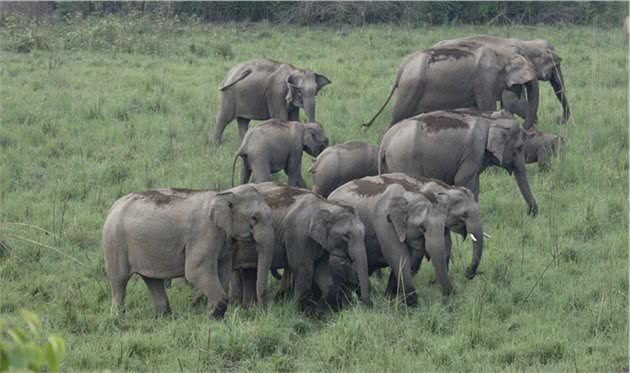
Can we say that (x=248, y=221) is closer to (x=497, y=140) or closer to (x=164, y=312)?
(x=164, y=312)

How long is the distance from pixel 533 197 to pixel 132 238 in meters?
3.97

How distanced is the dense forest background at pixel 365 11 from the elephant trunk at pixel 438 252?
12.6 meters

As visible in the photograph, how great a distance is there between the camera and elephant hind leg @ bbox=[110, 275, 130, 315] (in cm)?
802

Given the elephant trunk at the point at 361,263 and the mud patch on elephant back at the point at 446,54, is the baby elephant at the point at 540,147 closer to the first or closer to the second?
the mud patch on elephant back at the point at 446,54

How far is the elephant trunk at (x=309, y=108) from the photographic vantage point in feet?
39.0

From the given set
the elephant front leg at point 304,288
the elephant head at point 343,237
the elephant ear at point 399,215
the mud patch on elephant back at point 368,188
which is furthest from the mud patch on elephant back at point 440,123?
the elephant front leg at point 304,288

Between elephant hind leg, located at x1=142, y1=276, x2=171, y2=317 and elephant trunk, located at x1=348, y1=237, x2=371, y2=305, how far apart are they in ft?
4.11

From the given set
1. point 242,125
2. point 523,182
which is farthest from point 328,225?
point 242,125

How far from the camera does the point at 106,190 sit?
1127 centimetres

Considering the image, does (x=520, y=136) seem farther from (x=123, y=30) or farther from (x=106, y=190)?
(x=123, y=30)

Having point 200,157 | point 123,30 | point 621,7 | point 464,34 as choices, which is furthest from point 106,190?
point 621,7

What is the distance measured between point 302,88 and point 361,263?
4.53 metres

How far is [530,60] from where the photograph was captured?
13367 millimetres

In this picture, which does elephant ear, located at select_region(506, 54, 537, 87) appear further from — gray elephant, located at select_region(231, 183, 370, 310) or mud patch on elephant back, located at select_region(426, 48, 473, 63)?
gray elephant, located at select_region(231, 183, 370, 310)
